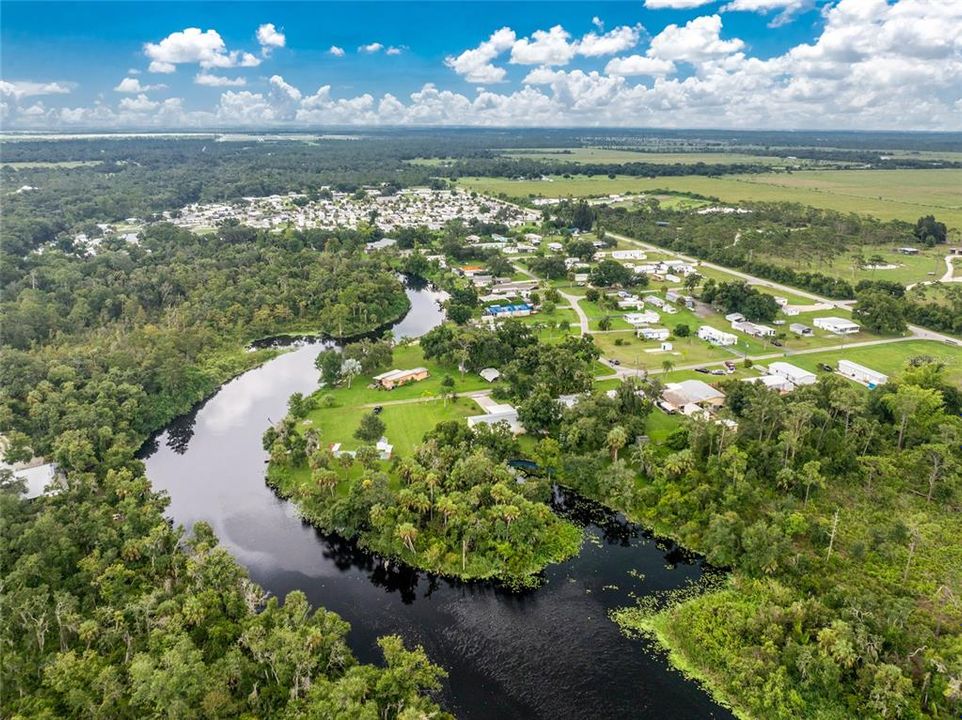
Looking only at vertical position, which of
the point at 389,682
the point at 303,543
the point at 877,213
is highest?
A: the point at 877,213

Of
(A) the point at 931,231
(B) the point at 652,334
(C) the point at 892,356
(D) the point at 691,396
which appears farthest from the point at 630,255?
(D) the point at 691,396

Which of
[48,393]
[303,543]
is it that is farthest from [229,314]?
[303,543]

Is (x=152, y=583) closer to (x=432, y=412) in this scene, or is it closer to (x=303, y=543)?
(x=303, y=543)

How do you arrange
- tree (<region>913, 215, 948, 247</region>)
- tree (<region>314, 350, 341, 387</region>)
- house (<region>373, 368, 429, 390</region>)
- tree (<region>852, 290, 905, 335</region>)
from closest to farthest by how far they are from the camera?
house (<region>373, 368, 429, 390</region>) < tree (<region>314, 350, 341, 387</region>) < tree (<region>852, 290, 905, 335</region>) < tree (<region>913, 215, 948, 247</region>)

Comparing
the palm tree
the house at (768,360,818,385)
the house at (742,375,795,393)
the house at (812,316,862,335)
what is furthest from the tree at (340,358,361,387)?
the house at (812,316,862,335)

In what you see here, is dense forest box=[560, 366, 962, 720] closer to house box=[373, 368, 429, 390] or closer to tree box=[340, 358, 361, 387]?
house box=[373, 368, 429, 390]

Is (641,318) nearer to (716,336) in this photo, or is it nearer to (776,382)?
(716,336)

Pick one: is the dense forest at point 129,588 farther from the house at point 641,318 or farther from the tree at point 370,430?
the house at point 641,318

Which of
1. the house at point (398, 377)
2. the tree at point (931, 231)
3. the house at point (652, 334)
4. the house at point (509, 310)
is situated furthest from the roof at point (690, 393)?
the tree at point (931, 231)
